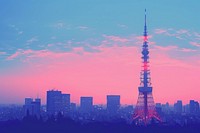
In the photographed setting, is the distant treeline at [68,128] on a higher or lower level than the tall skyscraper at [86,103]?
lower

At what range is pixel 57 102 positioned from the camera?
9669 centimetres

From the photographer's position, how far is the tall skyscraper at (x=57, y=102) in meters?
94.8

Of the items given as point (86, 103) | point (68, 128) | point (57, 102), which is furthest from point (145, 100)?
point (86, 103)

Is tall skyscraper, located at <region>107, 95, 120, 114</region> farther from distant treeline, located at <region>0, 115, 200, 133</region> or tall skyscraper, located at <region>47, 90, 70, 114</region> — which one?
distant treeline, located at <region>0, 115, 200, 133</region>

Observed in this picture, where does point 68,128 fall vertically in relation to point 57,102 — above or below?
below

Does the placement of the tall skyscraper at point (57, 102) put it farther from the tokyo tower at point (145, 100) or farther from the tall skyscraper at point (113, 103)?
the tokyo tower at point (145, 100)

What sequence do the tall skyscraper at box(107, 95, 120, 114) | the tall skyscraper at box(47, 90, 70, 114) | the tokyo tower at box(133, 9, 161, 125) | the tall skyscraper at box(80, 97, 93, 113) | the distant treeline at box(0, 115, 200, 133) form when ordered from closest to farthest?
the distant treeline at box(0, 115, 200, 133)
the tokyo tower at box(133, 9, 161, 125)
the tall skyscraper at box(47, 90, 70, 114)
the tall skyscraper at box(107, 95, 120, 114)
the tall skyscraper at box(80, 97, 93, 113)

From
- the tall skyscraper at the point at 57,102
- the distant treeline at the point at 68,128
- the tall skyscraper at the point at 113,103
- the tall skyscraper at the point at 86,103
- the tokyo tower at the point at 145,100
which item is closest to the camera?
the distant treeline at the point at 68,128

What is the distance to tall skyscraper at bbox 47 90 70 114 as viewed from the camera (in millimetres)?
94750

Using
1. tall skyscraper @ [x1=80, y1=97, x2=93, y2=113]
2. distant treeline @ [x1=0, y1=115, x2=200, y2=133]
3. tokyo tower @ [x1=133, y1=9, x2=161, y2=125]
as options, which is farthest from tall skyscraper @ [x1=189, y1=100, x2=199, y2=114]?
distant treeline @ [x1=0, y1=115, x2=200, y2=133]

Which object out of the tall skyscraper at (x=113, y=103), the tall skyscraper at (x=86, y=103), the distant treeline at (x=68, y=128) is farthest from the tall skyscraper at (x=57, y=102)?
the distant treeline at (x=68, y=128)

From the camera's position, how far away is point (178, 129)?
32719 mm

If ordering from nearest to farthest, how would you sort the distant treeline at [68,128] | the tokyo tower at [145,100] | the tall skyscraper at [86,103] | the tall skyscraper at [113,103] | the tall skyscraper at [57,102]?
1. the distant treeline at [68,128]
2. the tokyo tower at [145,100]
3. the tall skyscraper at [57,102]
4. the tall skyscraper at [113,103]
5. the tall skyscraper at [86,103]

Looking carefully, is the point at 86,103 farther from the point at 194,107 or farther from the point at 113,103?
the point at 194,107
